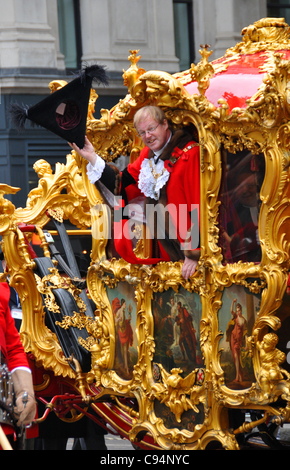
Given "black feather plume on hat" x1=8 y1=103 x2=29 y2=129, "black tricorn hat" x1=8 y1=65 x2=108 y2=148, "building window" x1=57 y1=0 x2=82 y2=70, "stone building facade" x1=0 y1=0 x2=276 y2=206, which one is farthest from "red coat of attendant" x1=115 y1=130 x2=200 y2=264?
"building window" x1=57 y1=0 x2=82 y2=70

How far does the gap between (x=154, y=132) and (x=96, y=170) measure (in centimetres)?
53

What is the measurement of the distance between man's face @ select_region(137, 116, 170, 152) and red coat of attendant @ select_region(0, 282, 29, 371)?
128 centimetres

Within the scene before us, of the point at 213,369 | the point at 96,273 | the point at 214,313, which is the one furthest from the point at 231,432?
the point at 96,273

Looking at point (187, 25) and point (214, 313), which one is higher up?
point (187, 25)

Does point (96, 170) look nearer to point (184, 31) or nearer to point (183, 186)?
point (183, 186)

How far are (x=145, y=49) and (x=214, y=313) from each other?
9748mm

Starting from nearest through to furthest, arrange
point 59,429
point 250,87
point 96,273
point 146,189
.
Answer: point 250,87 < point 146,189 < point 96,273 < point 59,429

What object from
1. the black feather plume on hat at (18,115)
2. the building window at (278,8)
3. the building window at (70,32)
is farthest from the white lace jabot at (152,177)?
the building window at (278,8)

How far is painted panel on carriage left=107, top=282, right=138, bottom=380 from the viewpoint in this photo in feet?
16.2

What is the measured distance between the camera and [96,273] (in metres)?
5.25

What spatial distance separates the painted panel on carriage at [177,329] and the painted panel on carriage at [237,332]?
19 cm

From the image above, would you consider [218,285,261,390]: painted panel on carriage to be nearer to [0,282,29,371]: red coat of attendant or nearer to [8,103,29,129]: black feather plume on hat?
[0,282,29,371]: red coat of attendant

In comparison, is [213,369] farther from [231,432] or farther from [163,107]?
[163,107]

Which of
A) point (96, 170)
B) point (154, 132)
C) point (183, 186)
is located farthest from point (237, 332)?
point (96, 170)
